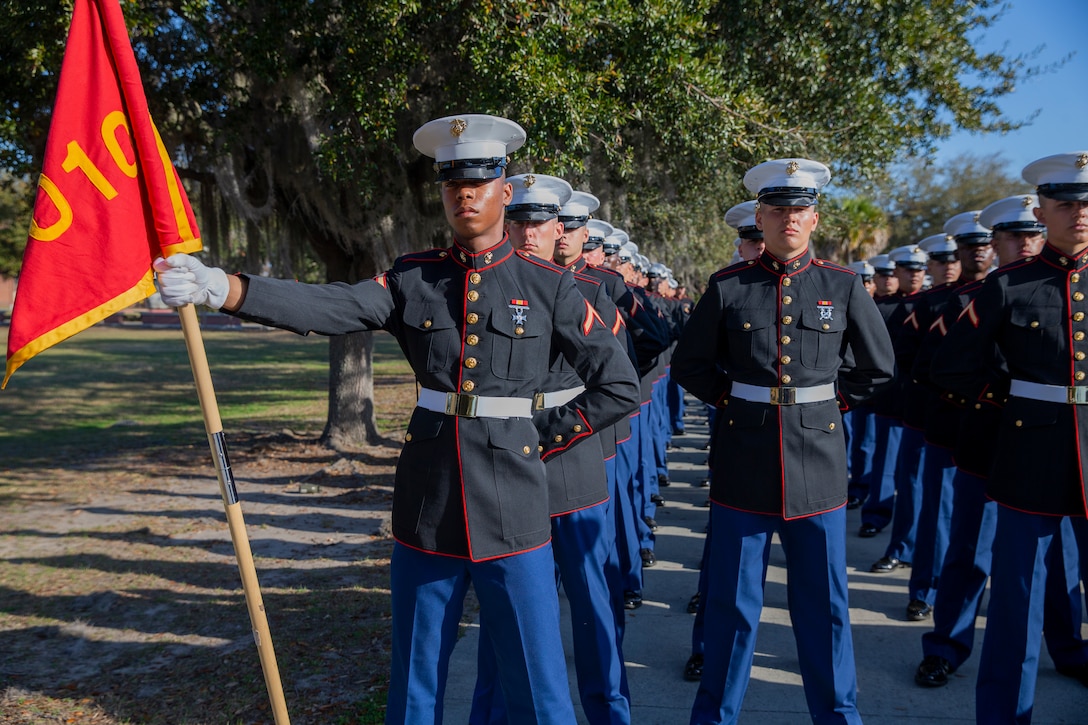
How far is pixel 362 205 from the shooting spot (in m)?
8.97

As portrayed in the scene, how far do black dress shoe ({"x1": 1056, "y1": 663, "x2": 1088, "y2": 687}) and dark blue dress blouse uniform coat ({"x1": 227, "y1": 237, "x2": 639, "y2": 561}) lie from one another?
2776mm

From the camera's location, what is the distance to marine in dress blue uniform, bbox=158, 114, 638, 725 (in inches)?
104

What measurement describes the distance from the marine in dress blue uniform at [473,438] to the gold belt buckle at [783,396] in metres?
0.95

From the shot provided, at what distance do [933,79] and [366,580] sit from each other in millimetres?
8001

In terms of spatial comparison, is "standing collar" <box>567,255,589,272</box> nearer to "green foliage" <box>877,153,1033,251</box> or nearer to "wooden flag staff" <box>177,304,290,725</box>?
"wooden flag staff" <box>177,304,290,725</box>

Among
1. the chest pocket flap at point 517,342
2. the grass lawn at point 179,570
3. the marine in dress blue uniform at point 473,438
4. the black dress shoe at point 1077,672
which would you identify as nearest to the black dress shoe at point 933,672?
the black dress shoe at point 1077,672

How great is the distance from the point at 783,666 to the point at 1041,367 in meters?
1.95

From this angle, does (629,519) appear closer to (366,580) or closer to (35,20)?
(366,580)

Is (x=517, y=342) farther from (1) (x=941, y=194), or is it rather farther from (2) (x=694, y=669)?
(1) (x=941, y=194)

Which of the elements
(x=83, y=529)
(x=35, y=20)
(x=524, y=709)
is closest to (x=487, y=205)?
(x=524, y=709)

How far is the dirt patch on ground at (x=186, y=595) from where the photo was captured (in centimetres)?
413

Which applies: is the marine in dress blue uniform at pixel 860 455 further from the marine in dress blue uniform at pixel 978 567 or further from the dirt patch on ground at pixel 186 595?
the dirt patch on ground at pixel 186 595

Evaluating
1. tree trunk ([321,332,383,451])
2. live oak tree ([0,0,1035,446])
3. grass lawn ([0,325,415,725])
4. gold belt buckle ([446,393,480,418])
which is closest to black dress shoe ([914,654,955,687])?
grass lawn ([0,325,415,725])

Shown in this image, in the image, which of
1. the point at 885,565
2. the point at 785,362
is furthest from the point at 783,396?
the point at 885,565
